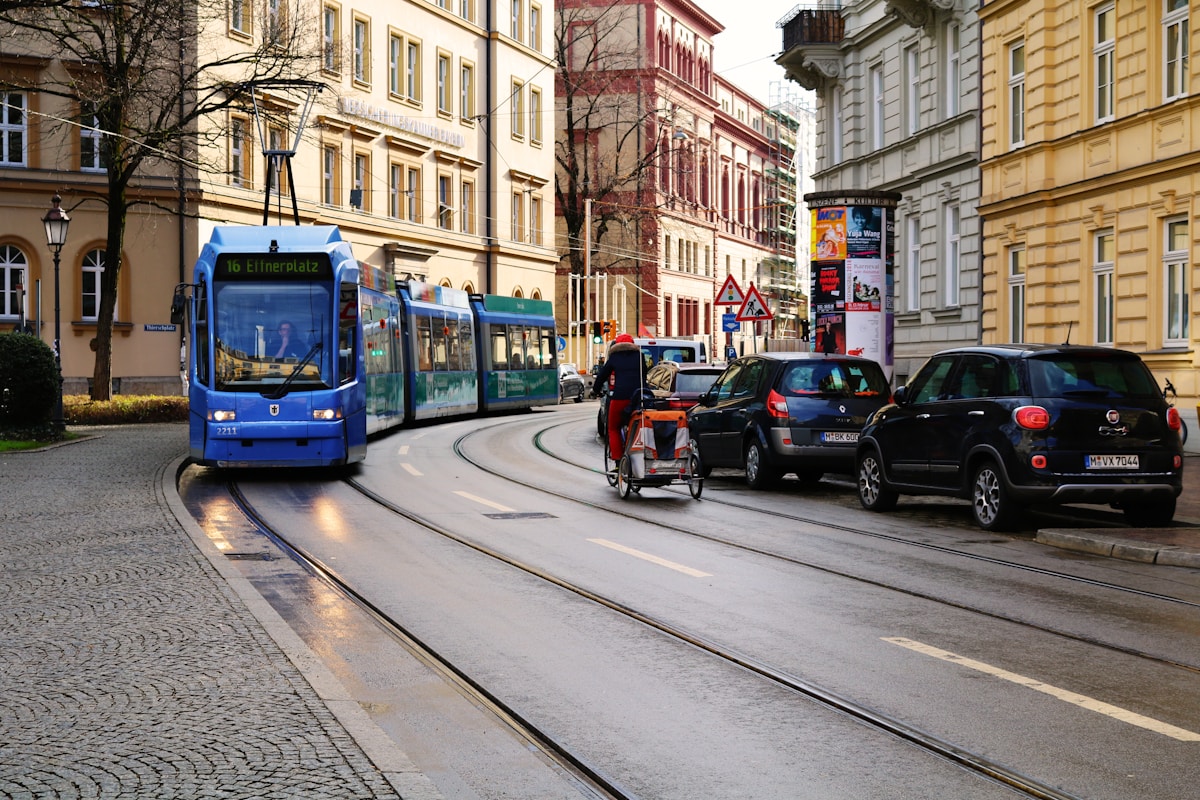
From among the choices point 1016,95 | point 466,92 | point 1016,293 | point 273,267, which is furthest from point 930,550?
point 466,92

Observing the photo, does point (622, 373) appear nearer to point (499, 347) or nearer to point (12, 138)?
point (499, 347)

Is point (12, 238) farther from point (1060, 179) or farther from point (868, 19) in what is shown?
point (1060, 179)

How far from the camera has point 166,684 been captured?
732 cm

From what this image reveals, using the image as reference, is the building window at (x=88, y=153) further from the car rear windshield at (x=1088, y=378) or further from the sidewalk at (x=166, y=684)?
the car rear windshield at (x=1088, y=378)

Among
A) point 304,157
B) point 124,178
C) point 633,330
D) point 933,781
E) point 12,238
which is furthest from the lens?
point 633,330

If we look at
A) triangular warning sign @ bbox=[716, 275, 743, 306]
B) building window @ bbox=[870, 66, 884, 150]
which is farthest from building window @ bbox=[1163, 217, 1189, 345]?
building window @ bbox=[870, 66, 884, 150]

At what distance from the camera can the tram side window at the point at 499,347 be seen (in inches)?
1695

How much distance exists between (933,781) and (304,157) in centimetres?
4972

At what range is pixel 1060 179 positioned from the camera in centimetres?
2802

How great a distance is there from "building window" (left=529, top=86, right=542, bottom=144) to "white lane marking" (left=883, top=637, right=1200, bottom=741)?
64.0 m

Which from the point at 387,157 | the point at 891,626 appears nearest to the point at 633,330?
the point at 387,157

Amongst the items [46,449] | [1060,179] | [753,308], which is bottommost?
[46,449]

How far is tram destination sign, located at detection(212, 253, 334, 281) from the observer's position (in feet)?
68.5

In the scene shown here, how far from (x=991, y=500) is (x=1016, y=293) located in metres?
16.0
